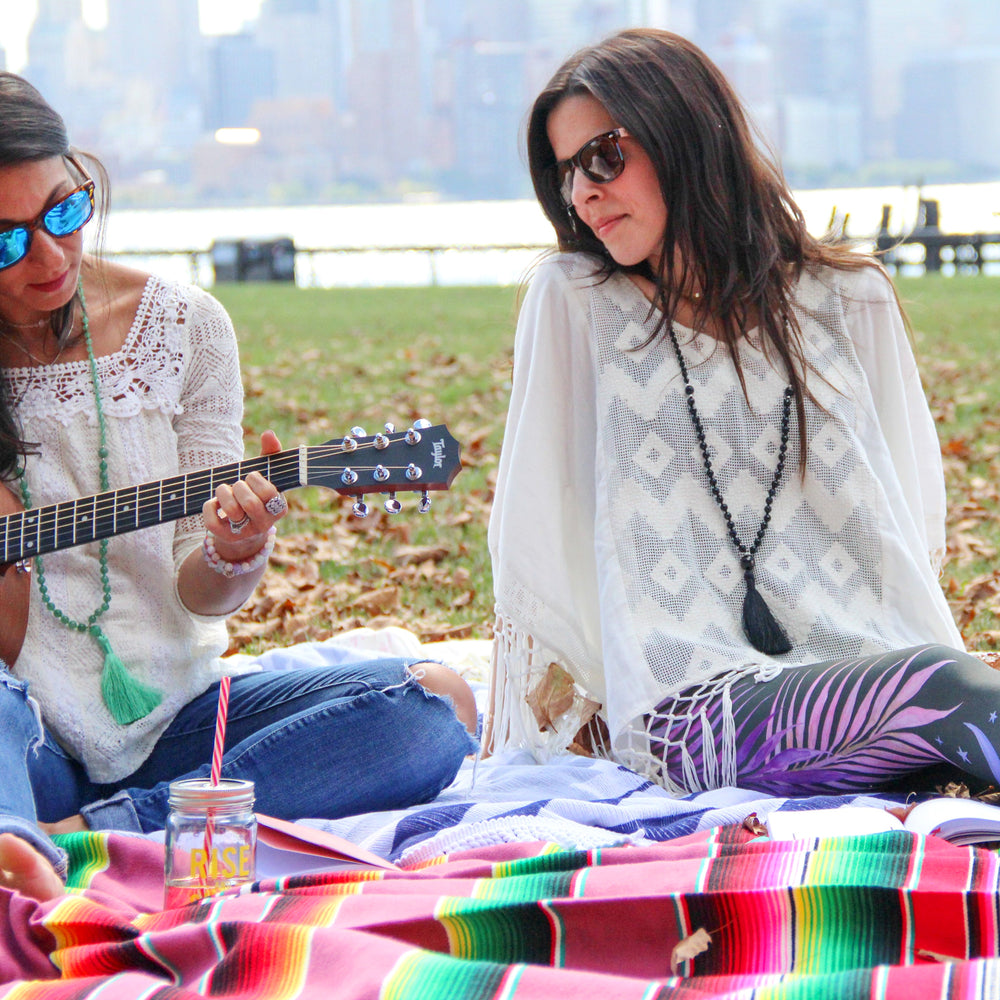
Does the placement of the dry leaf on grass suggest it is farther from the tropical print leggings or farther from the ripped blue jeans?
the ripped blue jeans

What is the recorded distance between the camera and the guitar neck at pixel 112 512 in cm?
266

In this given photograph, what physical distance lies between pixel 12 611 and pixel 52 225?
29.2 inches

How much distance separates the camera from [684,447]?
119 inches

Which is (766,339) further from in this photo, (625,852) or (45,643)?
→ (45,643)

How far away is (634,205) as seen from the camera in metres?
3.03

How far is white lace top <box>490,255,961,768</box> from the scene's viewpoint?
115 inches

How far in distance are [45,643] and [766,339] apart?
164 cm

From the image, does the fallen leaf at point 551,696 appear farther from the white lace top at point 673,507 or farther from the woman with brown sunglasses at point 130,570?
the woman with brown sunglasses at point 130,570

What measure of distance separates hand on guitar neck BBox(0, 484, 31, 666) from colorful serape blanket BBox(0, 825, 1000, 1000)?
747 mm

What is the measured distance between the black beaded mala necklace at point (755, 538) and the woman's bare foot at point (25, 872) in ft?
4.79

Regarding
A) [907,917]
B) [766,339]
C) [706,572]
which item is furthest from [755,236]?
[907,917]

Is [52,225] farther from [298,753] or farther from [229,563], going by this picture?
[298,753]

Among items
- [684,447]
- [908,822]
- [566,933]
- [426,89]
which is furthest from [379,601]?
[426,89]

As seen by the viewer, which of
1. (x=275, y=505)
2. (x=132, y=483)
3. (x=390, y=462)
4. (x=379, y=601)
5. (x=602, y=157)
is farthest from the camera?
(x=379, y=601)
